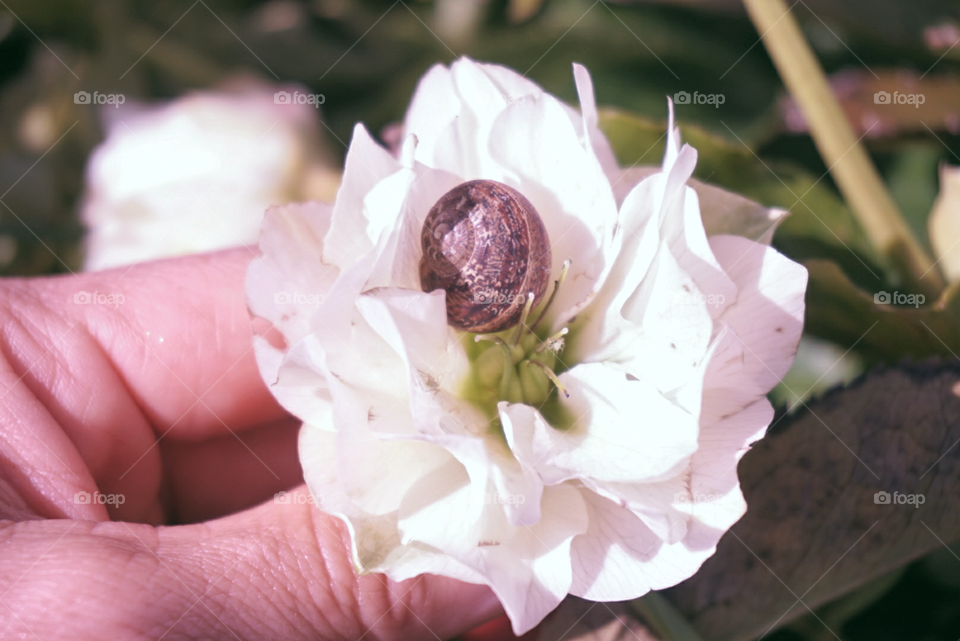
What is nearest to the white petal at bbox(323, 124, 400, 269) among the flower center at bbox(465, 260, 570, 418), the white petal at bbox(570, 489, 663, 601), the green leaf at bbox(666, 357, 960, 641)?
the flower center at bbox(465, 260, 570, 418)

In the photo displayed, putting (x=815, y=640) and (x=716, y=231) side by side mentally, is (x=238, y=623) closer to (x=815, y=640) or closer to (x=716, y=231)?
Result: (x=716, y=231)

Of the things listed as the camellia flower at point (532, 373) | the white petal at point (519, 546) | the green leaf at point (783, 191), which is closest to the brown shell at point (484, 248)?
the camellia flower at point (532, 373)

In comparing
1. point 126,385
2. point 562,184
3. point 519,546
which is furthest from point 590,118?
point 126,385

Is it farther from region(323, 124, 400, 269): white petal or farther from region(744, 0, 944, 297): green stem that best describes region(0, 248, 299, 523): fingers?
region(744, 0, 944, 297): green stem

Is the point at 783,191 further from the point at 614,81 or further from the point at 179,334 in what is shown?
the point at 179,334

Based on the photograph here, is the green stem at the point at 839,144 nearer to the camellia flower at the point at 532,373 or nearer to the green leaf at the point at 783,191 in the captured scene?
the green leaf at the point at 783,191

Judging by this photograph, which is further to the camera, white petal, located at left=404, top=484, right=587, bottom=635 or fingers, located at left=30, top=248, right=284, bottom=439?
fingers, located at left=30, top=248, right=284, bottom=439
